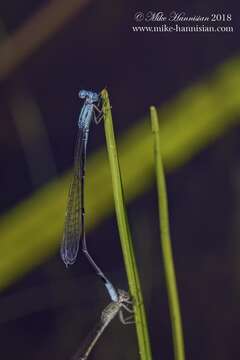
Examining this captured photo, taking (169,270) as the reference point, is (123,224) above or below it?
above

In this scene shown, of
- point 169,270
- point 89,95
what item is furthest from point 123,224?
point 89,95

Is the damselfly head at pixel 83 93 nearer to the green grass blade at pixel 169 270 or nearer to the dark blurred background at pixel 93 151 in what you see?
the dark blurred background at pixel 93 151

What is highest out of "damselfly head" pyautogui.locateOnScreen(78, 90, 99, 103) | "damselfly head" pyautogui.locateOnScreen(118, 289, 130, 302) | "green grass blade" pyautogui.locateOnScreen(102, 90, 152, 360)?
"damselfly head" pyautogui.locateOnScreen(78, 90, 99, 103)

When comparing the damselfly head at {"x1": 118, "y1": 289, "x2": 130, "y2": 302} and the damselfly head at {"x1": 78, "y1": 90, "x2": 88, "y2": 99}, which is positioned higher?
the damselfly head at {"x1": 78, "y1": 90, "x2": 88, "y2": 99}

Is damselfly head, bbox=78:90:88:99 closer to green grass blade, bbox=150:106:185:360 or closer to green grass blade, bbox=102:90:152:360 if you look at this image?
green grass blade, bbox=102:90:152:360

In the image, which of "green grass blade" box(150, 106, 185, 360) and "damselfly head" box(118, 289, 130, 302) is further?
"damselfly head" box(118, 289, 130, 302)

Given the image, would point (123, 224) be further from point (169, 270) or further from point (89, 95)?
point (89, 95)

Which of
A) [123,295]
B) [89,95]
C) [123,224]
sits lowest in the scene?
[123,295]

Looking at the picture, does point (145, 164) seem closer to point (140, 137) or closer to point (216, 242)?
point (140, 137)

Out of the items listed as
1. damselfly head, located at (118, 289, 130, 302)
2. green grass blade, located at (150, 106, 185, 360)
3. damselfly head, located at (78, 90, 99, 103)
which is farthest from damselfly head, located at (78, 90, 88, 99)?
damselfly head, located at (118, 289, 130, 302)

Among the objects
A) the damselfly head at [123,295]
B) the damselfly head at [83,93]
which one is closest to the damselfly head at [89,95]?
the damselfly head at [83,93]
